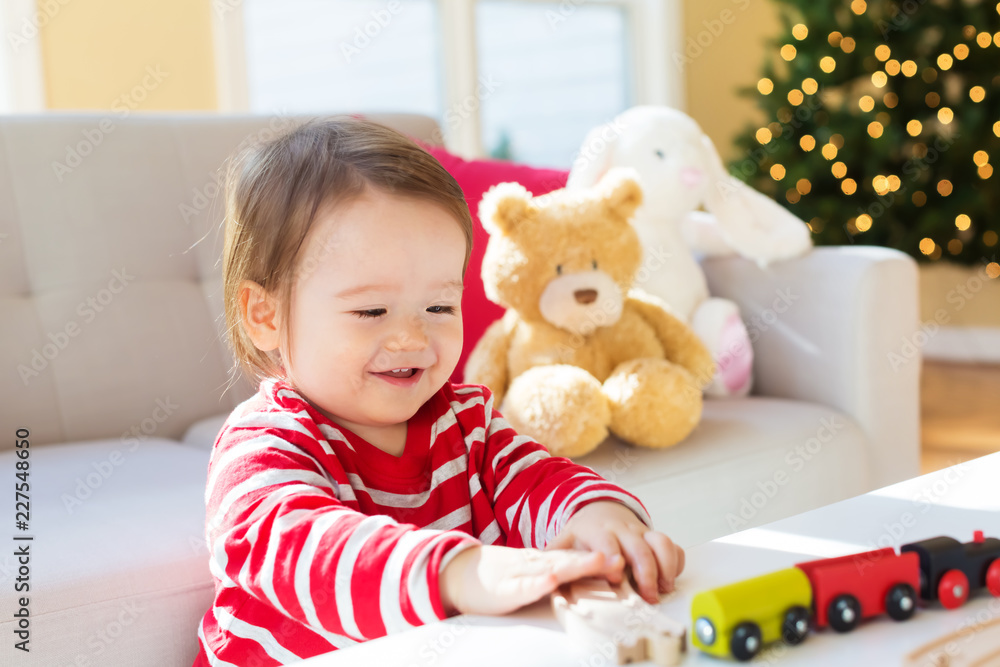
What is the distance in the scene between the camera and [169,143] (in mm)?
1564

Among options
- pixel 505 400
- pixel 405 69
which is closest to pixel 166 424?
pixel 505 400

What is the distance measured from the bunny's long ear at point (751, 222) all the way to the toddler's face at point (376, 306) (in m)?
1.05

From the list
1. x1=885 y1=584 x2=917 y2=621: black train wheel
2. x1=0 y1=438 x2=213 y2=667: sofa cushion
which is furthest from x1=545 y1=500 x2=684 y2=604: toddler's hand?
x1=0 y1=438 x2=213 y2=667: sofa cushion

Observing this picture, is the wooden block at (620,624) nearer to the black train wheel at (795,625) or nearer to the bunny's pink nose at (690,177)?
the black train wheel at (795,625)

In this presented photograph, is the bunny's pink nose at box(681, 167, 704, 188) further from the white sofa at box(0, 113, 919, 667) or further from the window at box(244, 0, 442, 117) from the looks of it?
the window at box(244, 0, 442, 117)

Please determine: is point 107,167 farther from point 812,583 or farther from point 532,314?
point 812,583

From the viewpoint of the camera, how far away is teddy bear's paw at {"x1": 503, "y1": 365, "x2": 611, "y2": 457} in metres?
1.24

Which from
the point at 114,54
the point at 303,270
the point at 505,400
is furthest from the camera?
the point at 114,54

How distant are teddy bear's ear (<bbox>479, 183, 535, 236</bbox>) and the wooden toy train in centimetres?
89

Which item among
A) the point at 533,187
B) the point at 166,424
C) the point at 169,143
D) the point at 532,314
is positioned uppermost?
the point at 169,143

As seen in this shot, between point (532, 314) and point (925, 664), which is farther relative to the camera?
point (532, 314)

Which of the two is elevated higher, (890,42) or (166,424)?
(890,42)

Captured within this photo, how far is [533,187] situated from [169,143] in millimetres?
627

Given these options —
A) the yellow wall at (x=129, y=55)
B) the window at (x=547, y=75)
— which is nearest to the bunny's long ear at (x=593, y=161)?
the yellow wall at (x=129, y=55)
